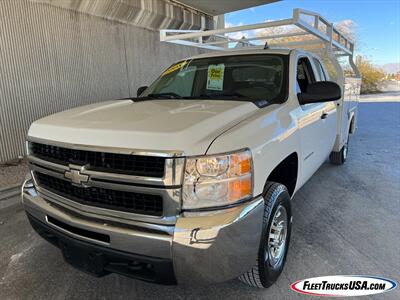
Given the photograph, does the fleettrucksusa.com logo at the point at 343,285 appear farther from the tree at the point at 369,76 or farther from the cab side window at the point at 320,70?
the tree at the point at 369,76

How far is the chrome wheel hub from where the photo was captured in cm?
247

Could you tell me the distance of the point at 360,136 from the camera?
9.26 meters

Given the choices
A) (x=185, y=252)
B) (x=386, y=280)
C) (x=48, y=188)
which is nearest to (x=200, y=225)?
(x=185, y=252)

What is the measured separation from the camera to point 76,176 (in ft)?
6.86

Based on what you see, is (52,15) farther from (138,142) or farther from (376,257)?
(376,257)

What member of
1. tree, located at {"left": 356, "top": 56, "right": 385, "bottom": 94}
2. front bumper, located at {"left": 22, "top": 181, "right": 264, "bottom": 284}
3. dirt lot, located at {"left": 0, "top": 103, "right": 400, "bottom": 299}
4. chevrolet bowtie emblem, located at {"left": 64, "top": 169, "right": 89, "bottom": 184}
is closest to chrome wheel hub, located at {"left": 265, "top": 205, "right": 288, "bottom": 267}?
dirt lot, located at {"left": 0, "top": 103, "right": 400, "bottom": 299}

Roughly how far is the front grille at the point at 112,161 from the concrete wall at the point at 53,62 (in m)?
4.99

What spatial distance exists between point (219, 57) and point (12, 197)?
358cm

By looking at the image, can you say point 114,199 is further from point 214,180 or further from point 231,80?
point 231,80

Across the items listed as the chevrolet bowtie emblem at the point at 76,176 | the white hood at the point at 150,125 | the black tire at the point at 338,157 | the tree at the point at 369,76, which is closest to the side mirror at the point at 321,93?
the white hood at the point at 150,125

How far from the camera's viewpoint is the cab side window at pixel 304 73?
353 cm

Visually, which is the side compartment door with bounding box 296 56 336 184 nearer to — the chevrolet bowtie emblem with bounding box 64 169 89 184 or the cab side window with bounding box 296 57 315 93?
the cab side window with bounding box 296 57 315 93

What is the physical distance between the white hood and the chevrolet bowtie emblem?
192 millimetres

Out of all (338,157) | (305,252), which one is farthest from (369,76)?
(305,252)
